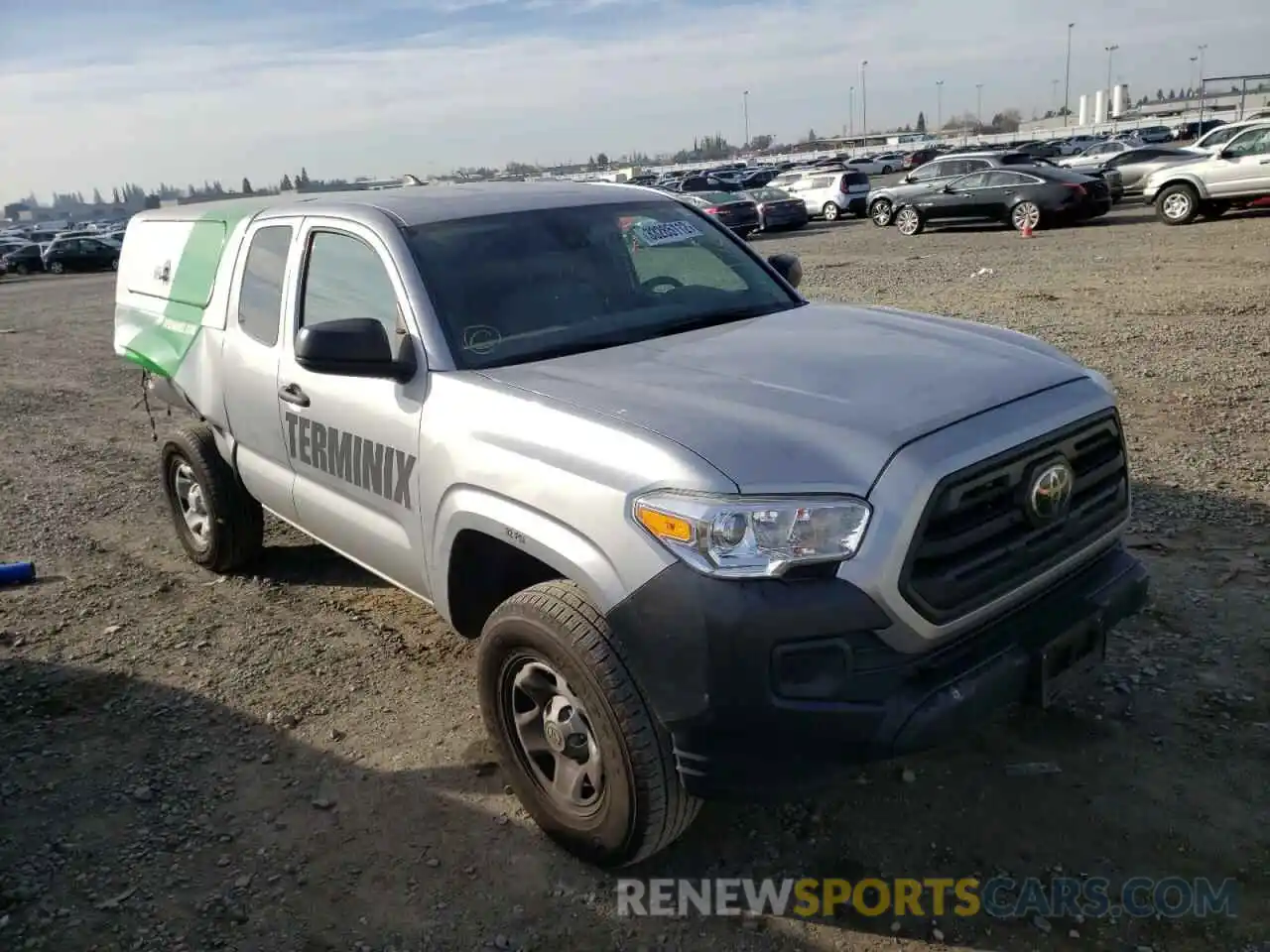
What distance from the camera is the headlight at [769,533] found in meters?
2.53

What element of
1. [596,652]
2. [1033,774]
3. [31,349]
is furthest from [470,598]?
[31,349]

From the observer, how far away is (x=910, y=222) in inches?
930

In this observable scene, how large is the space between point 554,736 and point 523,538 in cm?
61

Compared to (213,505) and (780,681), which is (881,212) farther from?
(780,681)

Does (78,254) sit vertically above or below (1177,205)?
above

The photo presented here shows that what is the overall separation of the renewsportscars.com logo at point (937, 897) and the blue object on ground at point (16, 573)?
4.35 m

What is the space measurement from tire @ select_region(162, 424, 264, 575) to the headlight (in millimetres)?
3585

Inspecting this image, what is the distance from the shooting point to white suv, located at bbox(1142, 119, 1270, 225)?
17.9 meters

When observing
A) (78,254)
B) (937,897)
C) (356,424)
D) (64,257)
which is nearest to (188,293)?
(356,424)

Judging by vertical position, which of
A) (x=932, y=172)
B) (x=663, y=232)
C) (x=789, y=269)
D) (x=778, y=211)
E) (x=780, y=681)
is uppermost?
(x=932, y=172)

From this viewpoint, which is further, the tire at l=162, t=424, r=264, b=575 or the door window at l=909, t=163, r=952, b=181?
the door window at l=909, t=163, r=952, b=181

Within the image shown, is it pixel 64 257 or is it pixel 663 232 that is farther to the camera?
pixel 64 257

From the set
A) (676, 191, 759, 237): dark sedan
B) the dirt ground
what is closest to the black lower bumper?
the dirt ground

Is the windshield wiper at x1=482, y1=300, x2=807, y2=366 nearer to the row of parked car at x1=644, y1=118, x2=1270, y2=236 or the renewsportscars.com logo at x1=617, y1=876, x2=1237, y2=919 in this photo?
the renewsportscars.com logo at x1=617, y1=876, x2=1237, y2=919
